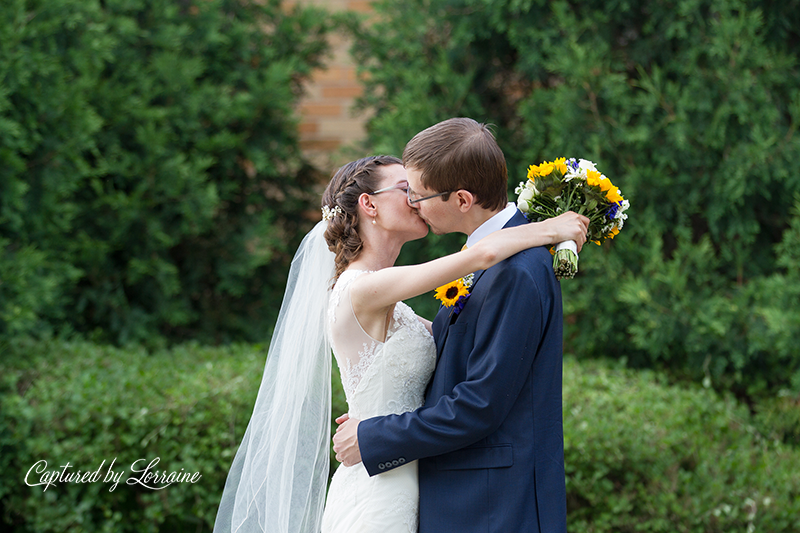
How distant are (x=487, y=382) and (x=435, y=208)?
64 centimetres

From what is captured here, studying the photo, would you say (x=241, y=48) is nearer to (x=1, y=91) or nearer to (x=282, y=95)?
(x=282, y=95)

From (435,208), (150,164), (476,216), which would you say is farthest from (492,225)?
(150,164)

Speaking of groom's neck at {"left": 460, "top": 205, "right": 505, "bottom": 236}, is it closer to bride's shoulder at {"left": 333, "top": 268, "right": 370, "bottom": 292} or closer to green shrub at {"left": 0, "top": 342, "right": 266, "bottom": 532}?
bride's shoulder at {"left": 333, "top": 268, "right": 370, "bottom": 292}

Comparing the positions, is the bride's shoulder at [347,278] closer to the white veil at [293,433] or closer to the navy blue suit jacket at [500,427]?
the white veil at [293,433]

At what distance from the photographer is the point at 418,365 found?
242 centimetres

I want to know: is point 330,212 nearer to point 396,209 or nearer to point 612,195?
point 396,209

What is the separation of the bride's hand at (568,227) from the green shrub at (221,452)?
186cm

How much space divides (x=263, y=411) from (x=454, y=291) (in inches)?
41.2

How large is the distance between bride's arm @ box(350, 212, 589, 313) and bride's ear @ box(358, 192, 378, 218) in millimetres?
301

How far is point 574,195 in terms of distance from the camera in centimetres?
234

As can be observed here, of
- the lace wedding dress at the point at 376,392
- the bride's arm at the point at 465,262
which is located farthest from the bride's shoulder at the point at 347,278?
the bride's arm at the point at 465,262

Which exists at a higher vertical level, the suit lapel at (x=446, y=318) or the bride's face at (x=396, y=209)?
the bride's face at (x=396, y=209)

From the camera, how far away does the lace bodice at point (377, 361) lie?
2377mm

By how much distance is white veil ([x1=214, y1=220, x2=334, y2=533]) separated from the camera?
270 centimetres
